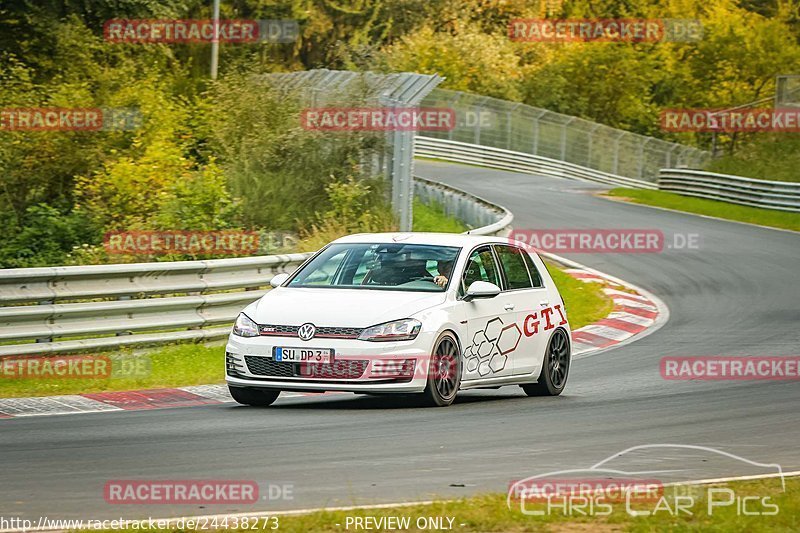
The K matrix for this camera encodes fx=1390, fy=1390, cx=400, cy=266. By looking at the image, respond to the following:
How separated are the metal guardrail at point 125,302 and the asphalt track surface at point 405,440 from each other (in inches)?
105

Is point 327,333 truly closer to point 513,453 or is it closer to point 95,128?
point 513,453

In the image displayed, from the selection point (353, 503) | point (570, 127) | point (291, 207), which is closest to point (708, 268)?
point (291, 207)

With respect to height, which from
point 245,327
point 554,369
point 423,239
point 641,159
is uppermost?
point 423,239

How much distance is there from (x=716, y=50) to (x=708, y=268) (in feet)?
156

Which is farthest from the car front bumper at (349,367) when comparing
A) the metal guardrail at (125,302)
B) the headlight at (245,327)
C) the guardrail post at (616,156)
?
the guardrail post at (616,156)

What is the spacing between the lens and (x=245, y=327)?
11766 millimetres

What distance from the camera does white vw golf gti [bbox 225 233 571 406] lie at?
11422mm

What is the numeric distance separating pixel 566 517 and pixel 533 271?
6.87 metres

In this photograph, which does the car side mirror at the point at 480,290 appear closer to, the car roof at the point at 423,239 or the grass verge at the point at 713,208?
the car roof at the point at 423,239

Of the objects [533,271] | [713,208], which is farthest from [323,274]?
[713,208]

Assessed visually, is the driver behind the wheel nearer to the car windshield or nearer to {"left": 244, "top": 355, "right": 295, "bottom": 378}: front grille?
the car windshield

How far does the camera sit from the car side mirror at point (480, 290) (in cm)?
1230

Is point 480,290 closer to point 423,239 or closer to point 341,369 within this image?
point 423,239

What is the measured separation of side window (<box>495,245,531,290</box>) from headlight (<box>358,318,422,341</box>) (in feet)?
6.56
